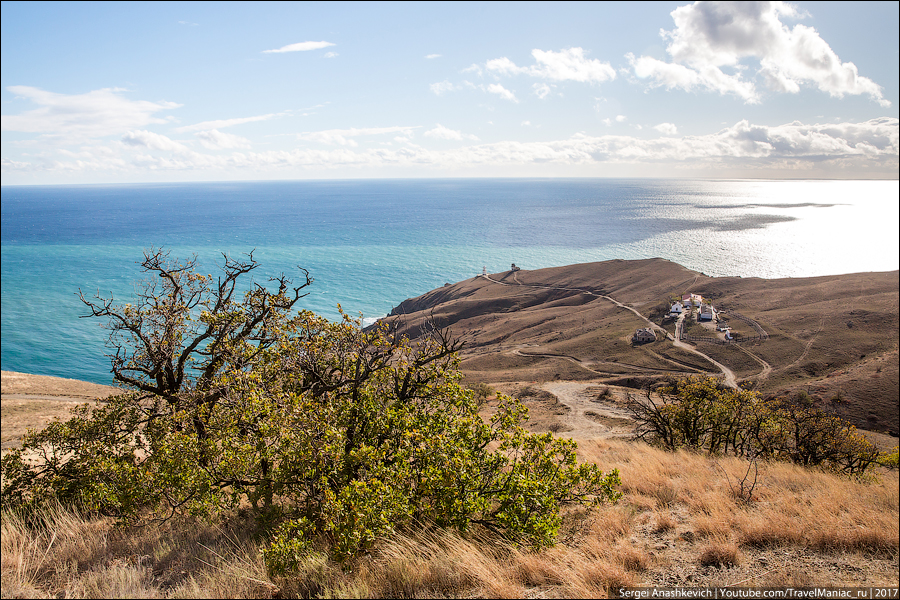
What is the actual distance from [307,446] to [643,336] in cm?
6121

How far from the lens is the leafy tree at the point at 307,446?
589 cm

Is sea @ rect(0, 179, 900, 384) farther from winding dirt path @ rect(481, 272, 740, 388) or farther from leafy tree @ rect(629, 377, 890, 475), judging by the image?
leafy tree @ rect(629, 377, 890, 475)

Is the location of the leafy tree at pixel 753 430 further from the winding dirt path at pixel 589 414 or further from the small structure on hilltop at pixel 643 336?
the small structure on hilltop at pixel 643 336

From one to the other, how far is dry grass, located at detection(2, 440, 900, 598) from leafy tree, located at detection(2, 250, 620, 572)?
37 cm

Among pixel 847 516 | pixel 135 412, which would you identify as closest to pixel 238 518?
pixel 135 412

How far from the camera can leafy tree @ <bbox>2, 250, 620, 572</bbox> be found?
589 centimetres

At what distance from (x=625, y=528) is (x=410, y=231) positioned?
185 meters

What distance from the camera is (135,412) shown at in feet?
30.0

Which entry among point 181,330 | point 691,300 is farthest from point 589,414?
point 691,300

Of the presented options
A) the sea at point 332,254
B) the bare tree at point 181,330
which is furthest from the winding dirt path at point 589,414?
the sea at point 332,254

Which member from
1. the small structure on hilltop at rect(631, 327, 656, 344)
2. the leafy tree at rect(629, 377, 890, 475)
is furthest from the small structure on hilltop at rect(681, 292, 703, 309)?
the leafy tree at rect(629, 377, 890, 475)

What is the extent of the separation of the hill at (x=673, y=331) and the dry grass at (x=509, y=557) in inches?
927

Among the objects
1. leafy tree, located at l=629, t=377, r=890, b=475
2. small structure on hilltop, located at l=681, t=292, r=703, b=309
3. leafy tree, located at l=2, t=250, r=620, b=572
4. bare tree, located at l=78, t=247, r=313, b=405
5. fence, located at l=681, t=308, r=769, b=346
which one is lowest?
fence, located at l=681, t=308, r=769, b=346

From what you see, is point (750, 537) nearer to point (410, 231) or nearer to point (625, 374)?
point (625, 374)
